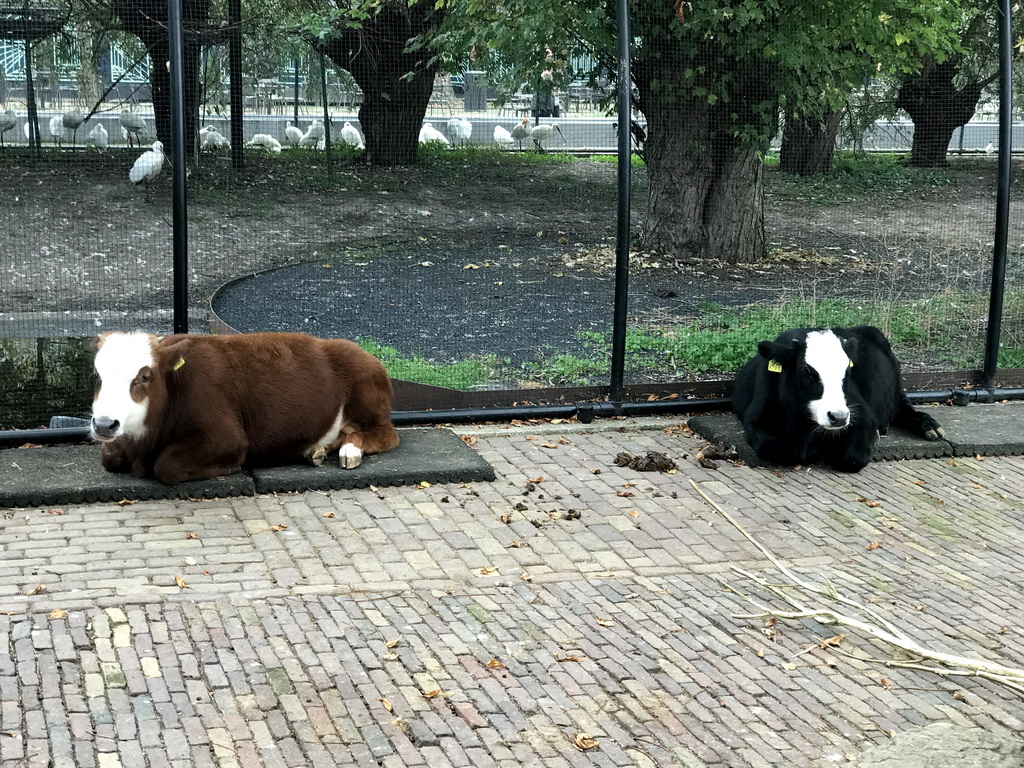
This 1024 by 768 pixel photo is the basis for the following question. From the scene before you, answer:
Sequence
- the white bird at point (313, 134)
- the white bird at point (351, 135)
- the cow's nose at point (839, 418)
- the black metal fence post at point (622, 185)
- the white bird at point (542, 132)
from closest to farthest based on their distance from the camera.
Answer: the cow's nose at point (839, 418) → the white bird at point (313, 134) → the white bird at point (351, 135) → the black metal fence post at point (622, 185) → the white bird at point (542, 132)

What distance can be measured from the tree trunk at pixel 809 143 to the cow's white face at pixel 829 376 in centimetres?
221

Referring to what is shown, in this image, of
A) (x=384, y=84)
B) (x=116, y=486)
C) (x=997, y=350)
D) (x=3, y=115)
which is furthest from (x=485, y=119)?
(x=997, y=350)

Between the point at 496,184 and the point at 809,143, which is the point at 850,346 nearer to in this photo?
the point at 809,143

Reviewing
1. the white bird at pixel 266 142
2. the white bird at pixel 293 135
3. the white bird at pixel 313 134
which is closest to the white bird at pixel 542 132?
the white bird at pixel 313 134

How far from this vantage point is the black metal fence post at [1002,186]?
8570 mm

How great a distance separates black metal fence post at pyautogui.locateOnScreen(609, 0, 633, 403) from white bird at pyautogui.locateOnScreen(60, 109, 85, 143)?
342cm

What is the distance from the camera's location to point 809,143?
925 cm

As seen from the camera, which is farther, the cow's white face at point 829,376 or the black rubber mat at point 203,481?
the cow's white face at point 829,376

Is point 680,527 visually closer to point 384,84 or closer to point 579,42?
point 384,84

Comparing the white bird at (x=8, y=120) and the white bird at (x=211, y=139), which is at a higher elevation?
the white bird at (x=8, y=120)

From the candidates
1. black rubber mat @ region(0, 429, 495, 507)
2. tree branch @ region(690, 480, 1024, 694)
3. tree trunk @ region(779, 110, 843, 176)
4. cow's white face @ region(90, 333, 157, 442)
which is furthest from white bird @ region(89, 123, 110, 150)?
tree trunk @ region(779, 110, 843, 176)

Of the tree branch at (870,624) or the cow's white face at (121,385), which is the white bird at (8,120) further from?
the tree branch at (870,624)

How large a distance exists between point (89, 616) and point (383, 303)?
4023mm

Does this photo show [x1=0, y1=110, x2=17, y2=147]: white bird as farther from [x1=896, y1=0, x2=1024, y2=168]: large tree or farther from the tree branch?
[x1=896, y1=0, x2=1024, y2=168]: large tree
